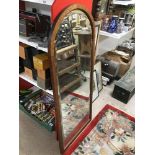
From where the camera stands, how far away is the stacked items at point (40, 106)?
1.58 m

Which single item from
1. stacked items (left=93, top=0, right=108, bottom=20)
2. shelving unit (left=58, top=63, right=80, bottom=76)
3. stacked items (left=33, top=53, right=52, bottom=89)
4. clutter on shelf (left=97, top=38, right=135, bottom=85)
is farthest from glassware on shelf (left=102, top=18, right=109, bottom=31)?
stacked items (left=33, top=53, right=52, bottom=89)

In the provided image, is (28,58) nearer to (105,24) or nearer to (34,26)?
(34,26)

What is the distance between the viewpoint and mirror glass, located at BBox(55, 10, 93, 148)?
1.13 m

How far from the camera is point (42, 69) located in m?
1.22

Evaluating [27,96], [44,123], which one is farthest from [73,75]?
[27,96]

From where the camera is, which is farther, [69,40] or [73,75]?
[73,75]

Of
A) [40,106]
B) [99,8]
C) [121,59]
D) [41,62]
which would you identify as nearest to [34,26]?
[41,62]

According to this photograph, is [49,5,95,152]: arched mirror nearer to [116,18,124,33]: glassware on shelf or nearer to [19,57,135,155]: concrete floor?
[19,57,135,155]: concrete floor

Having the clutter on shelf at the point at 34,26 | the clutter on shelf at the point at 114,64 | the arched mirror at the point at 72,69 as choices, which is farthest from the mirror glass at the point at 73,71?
the clutter on shelf at the point at 114,64

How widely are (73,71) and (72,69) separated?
31 millimetres

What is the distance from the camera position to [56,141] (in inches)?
58.7
